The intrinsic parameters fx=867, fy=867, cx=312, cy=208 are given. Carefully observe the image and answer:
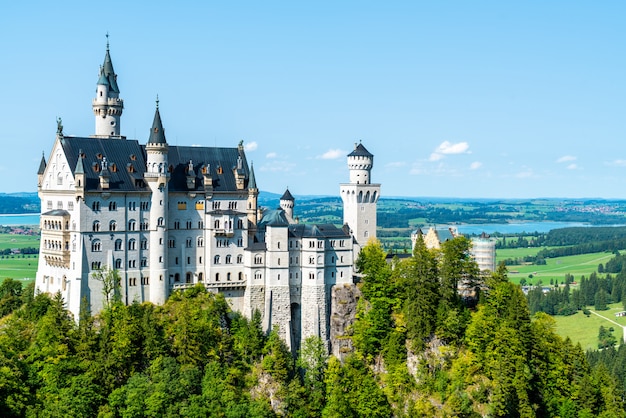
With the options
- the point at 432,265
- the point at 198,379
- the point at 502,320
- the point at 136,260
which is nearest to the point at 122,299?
the point at 136,260

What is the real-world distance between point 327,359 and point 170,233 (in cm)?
2375

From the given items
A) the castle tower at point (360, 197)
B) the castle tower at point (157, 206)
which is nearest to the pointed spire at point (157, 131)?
the castle tower at point (157, 206)

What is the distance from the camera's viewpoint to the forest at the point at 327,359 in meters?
88.6

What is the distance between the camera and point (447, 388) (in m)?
96.3

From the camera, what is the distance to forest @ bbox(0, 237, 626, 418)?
8856 centimetres

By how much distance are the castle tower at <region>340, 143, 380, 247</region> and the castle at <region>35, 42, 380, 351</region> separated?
3.93 meters

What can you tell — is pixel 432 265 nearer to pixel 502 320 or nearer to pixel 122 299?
pixel 502 320

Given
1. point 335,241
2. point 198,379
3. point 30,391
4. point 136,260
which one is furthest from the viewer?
point 335,241

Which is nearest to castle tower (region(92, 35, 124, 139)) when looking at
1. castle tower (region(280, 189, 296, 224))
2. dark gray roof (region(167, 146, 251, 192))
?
dark gray roof (region(167, 146, 251, 192))

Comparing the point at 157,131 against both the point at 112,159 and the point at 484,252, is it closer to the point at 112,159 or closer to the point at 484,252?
the point at 112,159

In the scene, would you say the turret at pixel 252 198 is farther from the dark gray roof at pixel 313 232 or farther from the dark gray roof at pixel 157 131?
the dark gray roof at pixel 157 131

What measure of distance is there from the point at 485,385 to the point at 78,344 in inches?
1739

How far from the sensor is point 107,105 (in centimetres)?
10481

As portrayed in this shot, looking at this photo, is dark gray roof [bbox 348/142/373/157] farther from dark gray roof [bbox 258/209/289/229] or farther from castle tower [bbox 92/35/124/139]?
castle tower [bbox 92/35/124/139]
